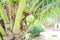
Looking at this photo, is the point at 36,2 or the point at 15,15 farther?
the point at 36,2

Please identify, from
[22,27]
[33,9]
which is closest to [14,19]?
[22,27]

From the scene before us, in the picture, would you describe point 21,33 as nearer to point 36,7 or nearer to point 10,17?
point 10,17

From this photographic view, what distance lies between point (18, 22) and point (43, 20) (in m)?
0.62

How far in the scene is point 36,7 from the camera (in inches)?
101

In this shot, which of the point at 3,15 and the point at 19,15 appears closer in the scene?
the point at 19,15

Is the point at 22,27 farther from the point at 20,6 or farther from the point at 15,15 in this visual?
the point at 20,6

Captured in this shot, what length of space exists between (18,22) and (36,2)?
536 mm

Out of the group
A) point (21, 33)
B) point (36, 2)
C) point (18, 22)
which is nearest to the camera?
point (18, 22)

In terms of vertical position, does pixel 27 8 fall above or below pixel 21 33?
above

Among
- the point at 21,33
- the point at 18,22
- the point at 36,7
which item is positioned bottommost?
the point at 21,33

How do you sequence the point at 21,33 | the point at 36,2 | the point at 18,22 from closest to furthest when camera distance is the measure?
the point at 18,22 < the point at 21,33 < the point at 36,2

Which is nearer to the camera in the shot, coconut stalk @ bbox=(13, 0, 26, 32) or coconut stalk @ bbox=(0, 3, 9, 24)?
coconut stalk @ bbox=(13, 0, 26, 32)

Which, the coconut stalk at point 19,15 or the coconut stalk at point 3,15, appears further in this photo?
the coconut stalk at point 3,15

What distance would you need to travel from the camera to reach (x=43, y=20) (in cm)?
268
